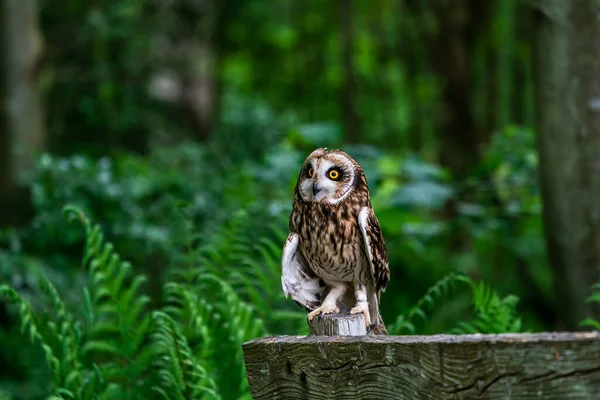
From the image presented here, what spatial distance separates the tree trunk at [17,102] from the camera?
634cm

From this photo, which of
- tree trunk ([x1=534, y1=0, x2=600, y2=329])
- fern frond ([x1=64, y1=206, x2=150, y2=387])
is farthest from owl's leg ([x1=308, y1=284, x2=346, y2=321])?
tree trunk ([x1=534, y1=0, x2=600, y2=329])

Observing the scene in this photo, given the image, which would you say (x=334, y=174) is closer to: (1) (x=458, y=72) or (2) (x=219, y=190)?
(2) (x=219, y=190)

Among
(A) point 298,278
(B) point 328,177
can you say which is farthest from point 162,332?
(B) point 328,177

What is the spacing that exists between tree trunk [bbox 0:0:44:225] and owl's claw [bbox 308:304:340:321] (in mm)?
4441

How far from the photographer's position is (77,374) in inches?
127

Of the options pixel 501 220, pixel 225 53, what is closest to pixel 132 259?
pixel 501 220

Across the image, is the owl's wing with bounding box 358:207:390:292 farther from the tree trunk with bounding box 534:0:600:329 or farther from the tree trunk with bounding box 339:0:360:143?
the tree trunk with bounding box 339:0:360:143

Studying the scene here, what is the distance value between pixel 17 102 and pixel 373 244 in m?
4.85

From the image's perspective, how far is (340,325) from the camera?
2314 mm

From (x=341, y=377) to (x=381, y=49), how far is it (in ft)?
37.7

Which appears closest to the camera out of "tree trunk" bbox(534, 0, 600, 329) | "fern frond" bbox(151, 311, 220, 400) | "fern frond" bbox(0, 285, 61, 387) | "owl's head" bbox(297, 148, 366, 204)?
Answer: "owl's head" bbox(297, 148, 366, 204)

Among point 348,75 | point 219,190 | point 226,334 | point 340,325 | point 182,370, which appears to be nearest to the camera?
point 340,325

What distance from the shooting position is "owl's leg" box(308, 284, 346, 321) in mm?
2512

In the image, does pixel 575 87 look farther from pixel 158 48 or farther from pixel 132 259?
pixel 158 48
